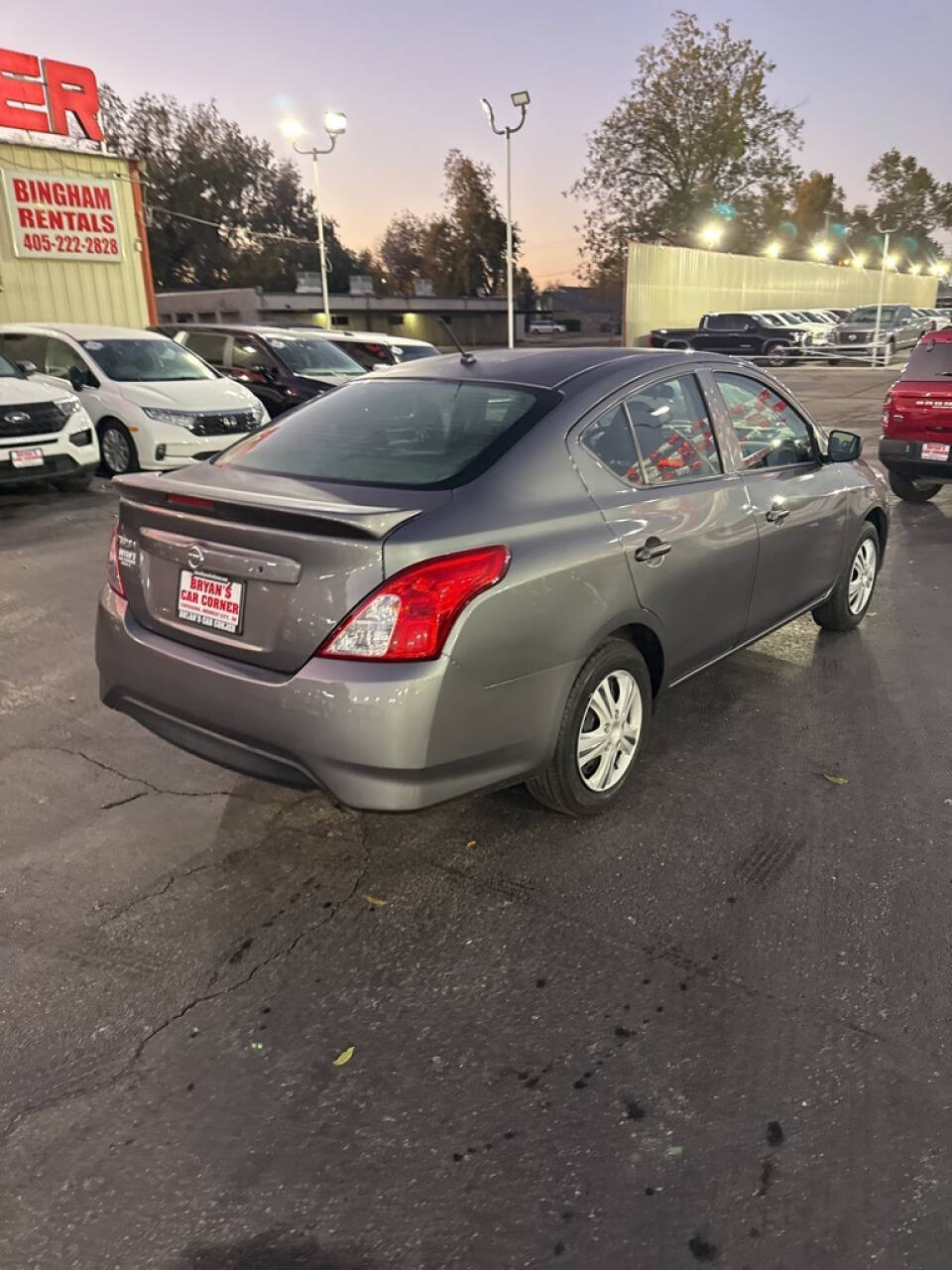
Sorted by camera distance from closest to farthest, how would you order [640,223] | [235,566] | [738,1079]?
[738,1079] < [235,566] < [640,223]

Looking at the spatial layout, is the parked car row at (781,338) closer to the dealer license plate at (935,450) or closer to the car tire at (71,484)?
the dealer license plate at (935,450)

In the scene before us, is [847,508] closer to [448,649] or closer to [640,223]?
[448,649]

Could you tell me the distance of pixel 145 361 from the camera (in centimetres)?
1116

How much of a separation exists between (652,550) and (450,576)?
105 cm

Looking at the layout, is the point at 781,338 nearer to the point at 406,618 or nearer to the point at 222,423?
the point at 222,423

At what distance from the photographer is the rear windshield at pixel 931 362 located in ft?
28.0

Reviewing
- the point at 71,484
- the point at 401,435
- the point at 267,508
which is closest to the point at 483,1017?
the point at 267,508

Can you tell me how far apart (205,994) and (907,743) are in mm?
3113

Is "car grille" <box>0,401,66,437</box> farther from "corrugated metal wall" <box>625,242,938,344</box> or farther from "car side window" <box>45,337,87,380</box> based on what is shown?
"corrugated metal wall" <box>625,242,938,344</box>

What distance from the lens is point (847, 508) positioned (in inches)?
197

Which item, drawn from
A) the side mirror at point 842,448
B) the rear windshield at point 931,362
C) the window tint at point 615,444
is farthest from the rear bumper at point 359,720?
the rear windshield at point 931,362

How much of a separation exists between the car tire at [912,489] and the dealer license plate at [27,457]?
8.75 m

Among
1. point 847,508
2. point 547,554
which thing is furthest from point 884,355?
point 547,554

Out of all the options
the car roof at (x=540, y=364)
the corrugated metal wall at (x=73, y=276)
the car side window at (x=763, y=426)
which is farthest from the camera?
the corrugated metal wall at (x=73, y=276)
